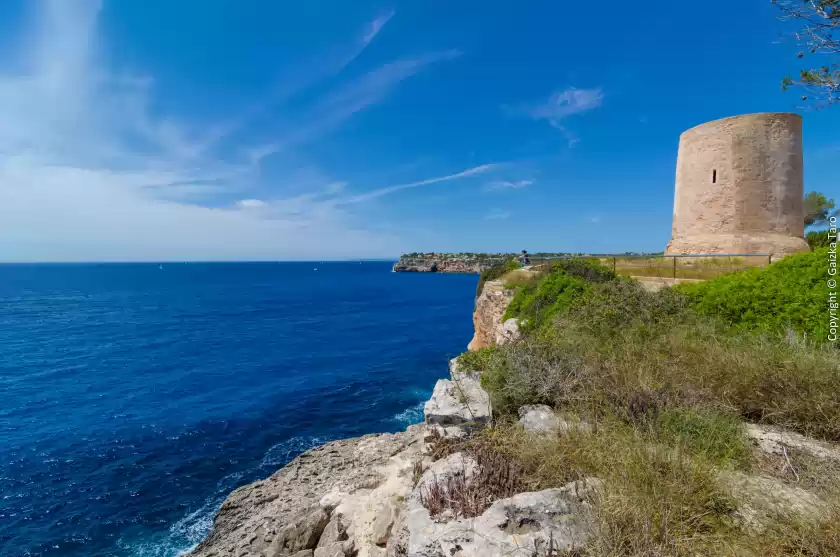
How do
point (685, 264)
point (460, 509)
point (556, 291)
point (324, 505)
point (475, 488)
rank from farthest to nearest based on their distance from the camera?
point (685, 264) < point (556, 291) < point (324, 505) < point (475, 488) < point (460, 509)

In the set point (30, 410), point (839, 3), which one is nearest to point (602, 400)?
point (839, 3)

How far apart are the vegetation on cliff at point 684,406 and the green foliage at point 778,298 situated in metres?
0.03

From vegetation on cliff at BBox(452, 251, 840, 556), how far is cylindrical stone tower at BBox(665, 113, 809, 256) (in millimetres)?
8640

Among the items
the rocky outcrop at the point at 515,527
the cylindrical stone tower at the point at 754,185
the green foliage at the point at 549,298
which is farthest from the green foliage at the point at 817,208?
the rocky outcrop at the point at 515,527

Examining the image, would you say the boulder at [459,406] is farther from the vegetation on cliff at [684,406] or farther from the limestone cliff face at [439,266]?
the limestone cliff face at [439,266]

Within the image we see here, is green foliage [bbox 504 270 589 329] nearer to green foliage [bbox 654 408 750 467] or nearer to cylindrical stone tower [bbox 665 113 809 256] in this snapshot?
green foliage [bbox 654 408 750 467]

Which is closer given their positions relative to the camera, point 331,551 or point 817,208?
point 331,551

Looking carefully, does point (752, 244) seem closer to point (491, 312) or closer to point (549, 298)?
point (549, 298)

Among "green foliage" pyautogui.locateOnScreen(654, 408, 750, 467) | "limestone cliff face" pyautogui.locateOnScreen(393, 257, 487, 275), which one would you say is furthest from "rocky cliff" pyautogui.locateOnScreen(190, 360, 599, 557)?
"limestone cliff face" pyautogui.locateOnScreen(393, 257, 487, 275)

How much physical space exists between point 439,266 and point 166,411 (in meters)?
148

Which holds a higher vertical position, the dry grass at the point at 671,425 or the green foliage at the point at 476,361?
the dry grass at the point at 671,425

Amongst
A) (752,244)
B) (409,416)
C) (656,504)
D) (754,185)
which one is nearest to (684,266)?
(752,244)

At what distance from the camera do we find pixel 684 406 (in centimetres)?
475

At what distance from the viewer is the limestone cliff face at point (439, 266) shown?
156m
